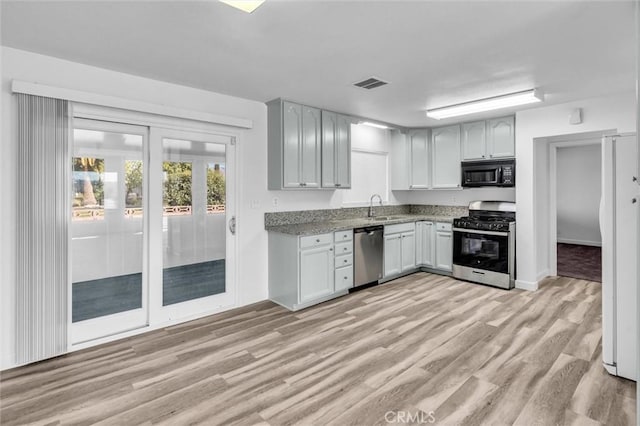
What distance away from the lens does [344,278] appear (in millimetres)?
4438

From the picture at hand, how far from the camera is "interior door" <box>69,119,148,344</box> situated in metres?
A: 3.06

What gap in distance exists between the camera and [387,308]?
3979mm

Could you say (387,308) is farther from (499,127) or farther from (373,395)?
(499,127)

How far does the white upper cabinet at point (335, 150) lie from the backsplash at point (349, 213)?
529mm

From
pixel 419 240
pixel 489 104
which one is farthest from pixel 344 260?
pixel 489 104

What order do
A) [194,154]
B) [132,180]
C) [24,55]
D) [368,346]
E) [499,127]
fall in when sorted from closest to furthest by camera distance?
[24,55] → [368,346] → [132,180] → [194,154] → [499,127]

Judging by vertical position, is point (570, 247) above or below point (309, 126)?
below

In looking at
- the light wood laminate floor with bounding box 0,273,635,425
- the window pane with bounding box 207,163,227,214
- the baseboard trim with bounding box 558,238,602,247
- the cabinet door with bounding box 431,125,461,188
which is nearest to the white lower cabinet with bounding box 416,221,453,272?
the cabinet door with bounding box 431,125,461,188

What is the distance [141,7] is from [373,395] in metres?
2.94

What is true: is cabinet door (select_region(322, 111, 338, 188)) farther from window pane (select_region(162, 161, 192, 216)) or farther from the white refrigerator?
the white refrigerator

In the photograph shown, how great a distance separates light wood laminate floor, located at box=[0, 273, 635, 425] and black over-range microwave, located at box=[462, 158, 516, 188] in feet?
6.06

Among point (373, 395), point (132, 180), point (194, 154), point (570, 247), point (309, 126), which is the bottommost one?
point (373, 395)

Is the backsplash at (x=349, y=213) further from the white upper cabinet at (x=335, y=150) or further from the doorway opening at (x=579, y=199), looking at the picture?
the doorway opening at (x=579, y=199)

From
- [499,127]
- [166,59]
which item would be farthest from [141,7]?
[499,127]
